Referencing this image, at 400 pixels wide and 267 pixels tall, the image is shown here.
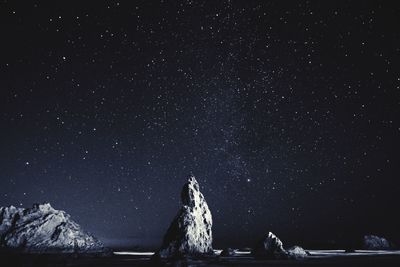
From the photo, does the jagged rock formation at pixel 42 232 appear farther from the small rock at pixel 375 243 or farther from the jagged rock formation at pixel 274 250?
the small rock at pixel 375 243

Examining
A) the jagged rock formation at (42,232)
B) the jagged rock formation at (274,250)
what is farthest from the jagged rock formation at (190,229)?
the jagged rock formation at (42,232)

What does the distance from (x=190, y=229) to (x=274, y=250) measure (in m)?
18.6

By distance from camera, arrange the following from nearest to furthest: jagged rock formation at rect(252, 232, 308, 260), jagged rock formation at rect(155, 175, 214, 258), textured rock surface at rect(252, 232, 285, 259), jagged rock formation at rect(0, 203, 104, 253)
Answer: jagged rock formation at rect(252, 232, 308, 260) → textured rock surface at rect(252, 232, 285, 259) → jagged rock formation at rect(155, 175, 214, 258) → jagged rock formation at rect(0, 203, 104, 253)

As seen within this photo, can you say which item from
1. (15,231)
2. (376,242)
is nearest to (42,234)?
(15,231)

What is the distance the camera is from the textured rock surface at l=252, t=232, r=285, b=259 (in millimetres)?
66625

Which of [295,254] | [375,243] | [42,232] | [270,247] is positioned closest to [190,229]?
[270,247]

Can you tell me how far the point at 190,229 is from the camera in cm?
7062

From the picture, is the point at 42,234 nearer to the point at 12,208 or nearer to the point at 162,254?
the point at 12,208

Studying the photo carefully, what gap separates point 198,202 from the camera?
80.4 m

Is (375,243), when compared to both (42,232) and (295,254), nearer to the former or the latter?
(295,254)

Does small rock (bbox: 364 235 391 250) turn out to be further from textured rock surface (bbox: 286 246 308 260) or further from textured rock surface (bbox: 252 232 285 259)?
textured rock surface (bbox: 252 232 285 259)

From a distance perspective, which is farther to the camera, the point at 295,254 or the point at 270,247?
the point at 270,247

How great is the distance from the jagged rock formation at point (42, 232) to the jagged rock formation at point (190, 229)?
54742 millimetres

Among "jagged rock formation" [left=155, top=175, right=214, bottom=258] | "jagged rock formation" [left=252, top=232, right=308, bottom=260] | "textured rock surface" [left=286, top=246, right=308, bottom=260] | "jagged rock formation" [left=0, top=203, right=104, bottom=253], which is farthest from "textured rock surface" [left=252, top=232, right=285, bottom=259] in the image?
"jagged rock formation" [left=0, top=203, right=104, bottom=253]
